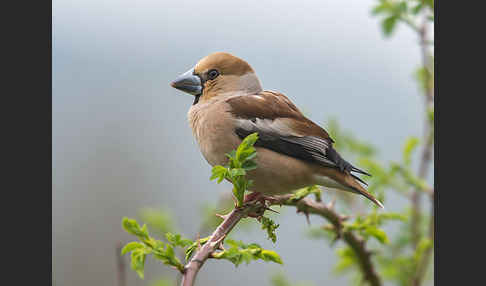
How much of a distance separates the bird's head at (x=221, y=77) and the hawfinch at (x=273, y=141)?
2 centimetres

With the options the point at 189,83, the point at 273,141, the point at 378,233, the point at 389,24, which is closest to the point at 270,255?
the point at 273,141

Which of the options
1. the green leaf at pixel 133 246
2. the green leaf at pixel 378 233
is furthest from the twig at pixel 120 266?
the green leaf at pixel 378 233

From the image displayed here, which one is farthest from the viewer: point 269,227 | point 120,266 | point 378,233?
point 378,233

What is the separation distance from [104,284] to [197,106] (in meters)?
3.10

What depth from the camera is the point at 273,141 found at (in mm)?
1950

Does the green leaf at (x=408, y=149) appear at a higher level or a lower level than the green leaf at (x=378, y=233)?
higher

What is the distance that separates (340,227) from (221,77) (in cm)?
84

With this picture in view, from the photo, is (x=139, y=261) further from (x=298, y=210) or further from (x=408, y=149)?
(x=408, y=149)

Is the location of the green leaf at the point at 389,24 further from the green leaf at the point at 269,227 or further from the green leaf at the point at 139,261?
the green leaf at the point at 139,261

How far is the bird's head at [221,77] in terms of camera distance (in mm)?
2191

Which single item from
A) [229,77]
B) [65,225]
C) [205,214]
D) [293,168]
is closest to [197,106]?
[229,77]

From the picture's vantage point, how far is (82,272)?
15.4ft

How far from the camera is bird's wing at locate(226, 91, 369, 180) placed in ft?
6.44

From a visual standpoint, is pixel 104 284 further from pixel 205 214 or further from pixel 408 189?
pixel 408 189
